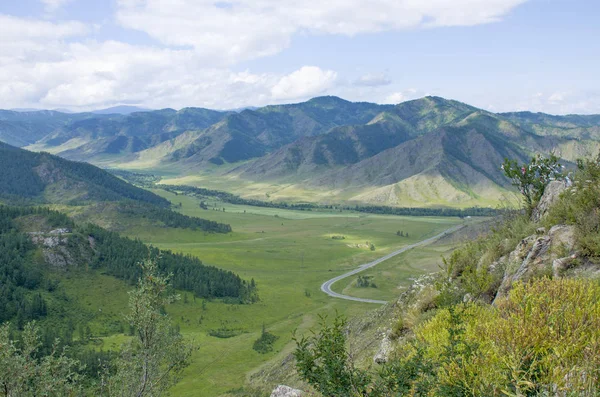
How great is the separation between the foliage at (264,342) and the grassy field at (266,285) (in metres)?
1.39

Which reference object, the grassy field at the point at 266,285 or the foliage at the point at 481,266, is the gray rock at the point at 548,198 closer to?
the foliage at the point at 481,266

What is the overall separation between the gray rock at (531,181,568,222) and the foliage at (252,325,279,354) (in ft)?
204

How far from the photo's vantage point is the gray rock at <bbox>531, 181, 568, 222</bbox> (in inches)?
1014

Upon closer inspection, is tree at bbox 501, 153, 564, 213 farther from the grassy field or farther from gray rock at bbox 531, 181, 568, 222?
the grassy field

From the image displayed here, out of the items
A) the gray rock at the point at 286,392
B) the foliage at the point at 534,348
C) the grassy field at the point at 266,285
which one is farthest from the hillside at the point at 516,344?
the grassy field at the point at 266,285

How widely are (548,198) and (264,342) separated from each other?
6790cm

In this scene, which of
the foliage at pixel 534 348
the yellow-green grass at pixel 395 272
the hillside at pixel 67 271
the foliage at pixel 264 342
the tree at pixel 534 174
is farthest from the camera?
the yellow-green grass at pixel 395 272

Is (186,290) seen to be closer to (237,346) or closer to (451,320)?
(237,346)

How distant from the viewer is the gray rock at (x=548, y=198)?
25.8 metres

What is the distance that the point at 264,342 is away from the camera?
8400 cm

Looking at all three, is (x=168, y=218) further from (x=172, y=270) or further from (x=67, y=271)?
(x=67, y=271)

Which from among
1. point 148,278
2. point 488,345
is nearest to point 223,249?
point 148,278

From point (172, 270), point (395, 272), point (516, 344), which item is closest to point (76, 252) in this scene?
point (172, 270)

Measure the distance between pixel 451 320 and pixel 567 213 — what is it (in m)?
9.68
